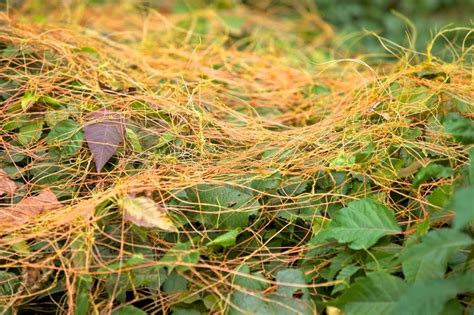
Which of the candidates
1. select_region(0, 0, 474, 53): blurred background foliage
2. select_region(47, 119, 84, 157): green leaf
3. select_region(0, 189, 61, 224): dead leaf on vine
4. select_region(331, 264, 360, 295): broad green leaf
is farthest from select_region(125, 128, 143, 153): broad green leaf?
select_region(0, 0, 474, 53): blurred background foliage

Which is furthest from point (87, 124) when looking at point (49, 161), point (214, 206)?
point (214, 206)

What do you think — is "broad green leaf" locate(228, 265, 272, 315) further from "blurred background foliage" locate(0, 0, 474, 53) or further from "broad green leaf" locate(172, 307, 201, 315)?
"blurred background foliage" locate(0, 0, 474, 53)

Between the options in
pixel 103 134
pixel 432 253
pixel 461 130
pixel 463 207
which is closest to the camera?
pixel 463 207

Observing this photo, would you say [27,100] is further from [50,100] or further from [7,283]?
[7,283]

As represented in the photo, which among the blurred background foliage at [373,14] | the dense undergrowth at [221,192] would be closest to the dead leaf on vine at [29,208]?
the dense undergrowth at [221,192]

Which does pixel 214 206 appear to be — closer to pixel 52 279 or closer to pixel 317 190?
pixel 317 190

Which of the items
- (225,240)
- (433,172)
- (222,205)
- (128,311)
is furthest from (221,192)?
(433,172)
